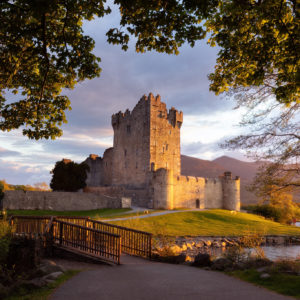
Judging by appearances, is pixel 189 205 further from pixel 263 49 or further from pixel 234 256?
pixel 263 49

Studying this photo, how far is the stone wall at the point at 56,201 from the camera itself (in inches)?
1373

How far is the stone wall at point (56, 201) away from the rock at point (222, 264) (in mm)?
29389

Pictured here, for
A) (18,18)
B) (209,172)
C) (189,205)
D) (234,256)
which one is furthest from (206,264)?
(209,172)

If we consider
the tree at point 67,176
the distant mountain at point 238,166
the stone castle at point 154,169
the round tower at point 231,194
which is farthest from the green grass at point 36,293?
the distant mountain at point 238,166

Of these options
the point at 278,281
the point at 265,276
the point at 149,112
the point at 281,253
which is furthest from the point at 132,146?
the point at 278,281

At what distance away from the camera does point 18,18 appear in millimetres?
9867

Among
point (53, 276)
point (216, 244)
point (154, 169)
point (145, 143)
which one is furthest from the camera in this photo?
point (145, 143)

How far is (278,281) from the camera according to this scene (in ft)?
27.8

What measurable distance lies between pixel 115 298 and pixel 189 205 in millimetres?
41941

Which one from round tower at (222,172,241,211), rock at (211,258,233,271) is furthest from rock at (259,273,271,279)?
round tower at (222,172,241,211)

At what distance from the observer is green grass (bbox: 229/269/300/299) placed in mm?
7641

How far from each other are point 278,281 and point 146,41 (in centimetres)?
851

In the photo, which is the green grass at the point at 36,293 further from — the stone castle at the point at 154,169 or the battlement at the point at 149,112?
the battlement at the point at 149,112

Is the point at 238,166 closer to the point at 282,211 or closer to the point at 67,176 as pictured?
the point at 282,211
